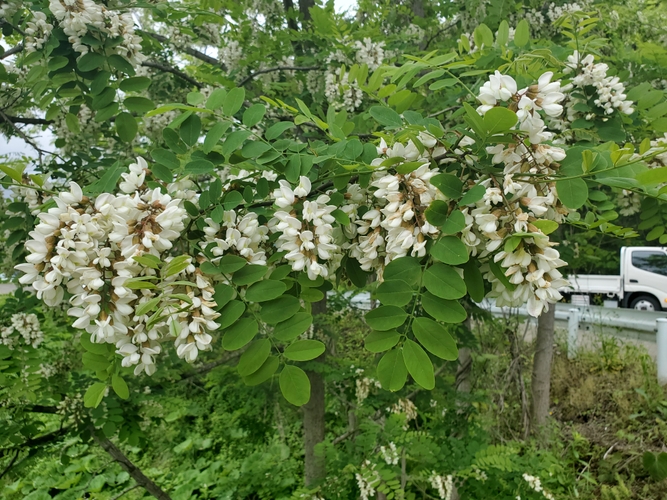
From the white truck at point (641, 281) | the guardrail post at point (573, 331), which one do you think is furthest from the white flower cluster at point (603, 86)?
the white truck at point (641, 281)

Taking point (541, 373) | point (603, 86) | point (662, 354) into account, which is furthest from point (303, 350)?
point (662, 354)

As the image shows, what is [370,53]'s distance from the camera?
8.85 feet

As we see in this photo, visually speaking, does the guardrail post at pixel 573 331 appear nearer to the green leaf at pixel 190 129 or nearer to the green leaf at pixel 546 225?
the green leaf at pixel 546 225

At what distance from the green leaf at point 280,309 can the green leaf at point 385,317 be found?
17cm

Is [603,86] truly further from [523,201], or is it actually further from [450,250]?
[450,250]

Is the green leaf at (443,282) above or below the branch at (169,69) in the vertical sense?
below

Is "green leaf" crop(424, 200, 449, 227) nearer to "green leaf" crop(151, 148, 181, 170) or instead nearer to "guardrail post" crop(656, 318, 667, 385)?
"green leaf" crop(151, 148, 181, 170)

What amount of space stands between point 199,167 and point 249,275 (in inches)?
11.1

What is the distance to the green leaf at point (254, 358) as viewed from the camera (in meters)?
0.93

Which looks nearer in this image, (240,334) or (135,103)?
(240,334)

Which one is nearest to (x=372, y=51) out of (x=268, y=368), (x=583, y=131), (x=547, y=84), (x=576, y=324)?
(x=583, y=131)

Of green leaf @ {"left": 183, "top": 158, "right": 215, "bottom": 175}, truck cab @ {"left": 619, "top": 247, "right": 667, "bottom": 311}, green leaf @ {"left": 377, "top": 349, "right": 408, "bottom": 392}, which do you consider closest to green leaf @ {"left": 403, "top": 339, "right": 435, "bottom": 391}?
green leaf @ {"left": 377, "top": 349, "right": 408, "bottom": 392}

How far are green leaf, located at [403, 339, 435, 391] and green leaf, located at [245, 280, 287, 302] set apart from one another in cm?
28

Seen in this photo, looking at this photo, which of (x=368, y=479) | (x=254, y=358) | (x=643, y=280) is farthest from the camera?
(x=643, y=280)
